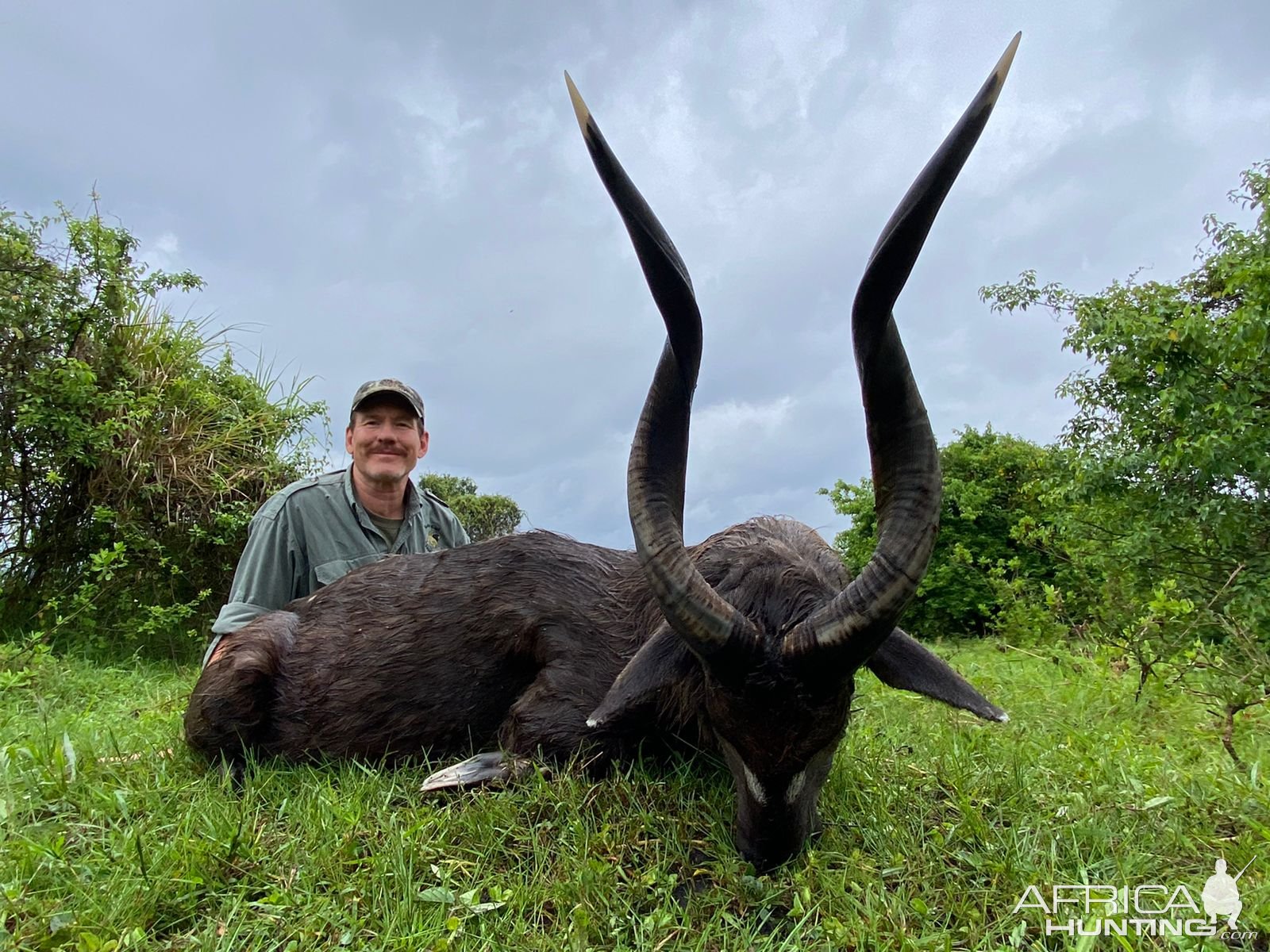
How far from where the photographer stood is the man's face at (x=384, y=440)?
4.98 metres

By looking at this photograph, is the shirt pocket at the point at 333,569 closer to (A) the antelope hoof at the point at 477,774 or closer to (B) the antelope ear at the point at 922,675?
(A) the antelope hoof at the point at 477,774

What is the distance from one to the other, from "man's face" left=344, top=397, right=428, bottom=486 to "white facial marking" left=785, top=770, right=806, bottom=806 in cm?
338

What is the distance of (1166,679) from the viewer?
190 inches

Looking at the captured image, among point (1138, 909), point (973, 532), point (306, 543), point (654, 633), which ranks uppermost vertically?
point (973, 532)

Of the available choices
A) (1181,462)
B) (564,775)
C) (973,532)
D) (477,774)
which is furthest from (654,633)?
(973,532)

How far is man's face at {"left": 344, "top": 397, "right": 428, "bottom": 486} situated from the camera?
4.98 meters

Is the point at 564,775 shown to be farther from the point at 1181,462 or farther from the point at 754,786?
the point at 1181,462

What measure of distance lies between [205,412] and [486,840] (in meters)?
8.31

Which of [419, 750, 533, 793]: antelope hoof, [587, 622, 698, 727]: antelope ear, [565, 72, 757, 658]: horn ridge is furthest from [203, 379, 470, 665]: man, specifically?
[565, 72, 757, 658]: horn ridge

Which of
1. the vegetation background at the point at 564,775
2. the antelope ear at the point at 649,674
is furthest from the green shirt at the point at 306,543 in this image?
the antelope ear at the point at 649,674

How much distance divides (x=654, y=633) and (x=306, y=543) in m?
2.75

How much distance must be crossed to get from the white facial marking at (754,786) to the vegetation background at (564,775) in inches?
9.3

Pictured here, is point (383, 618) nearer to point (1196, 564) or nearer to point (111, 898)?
point (111, 898)

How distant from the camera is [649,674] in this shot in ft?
8.95
